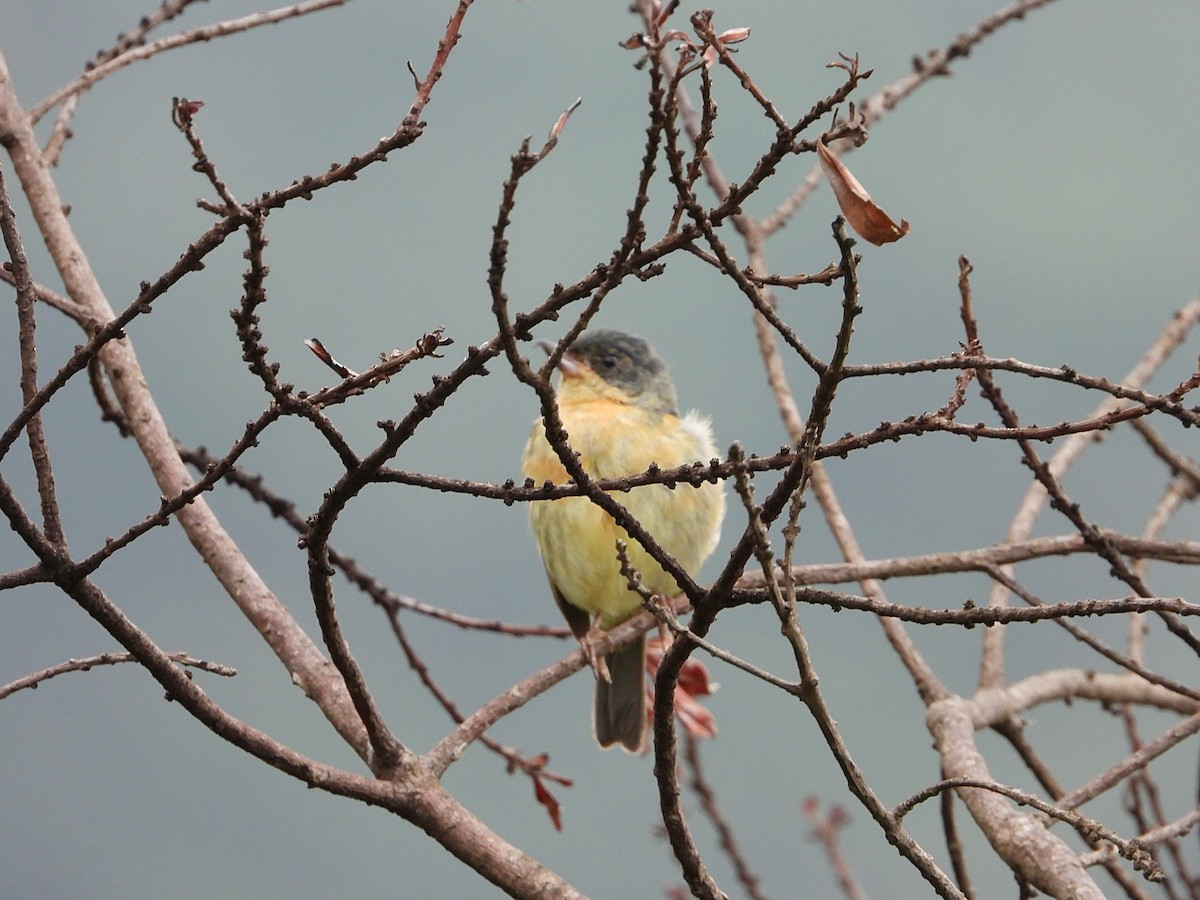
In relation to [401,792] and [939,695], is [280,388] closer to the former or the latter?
[401,792]

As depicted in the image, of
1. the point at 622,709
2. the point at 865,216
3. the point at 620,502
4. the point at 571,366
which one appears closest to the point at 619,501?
the point at 620,502

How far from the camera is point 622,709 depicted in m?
5.25

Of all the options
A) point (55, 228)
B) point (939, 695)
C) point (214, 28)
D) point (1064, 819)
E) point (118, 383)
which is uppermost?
point (214, 28)

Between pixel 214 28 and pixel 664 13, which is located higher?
pixel 214 28

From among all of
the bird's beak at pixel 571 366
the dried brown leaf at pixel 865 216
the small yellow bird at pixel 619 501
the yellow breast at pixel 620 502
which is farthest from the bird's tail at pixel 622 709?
the dried brown leaf at pixel 865 216

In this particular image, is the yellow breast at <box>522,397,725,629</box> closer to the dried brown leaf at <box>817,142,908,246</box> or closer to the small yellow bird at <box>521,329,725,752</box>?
the small yellow bird at <box>521,329,725,752</box>

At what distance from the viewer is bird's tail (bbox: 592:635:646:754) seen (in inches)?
207

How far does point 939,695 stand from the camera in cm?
372

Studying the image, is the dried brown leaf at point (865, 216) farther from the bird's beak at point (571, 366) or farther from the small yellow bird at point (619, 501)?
the bird's beak at point (571, 366)

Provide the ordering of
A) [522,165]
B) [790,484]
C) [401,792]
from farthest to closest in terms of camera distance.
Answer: [401,792] < [790,484] < [522,165]

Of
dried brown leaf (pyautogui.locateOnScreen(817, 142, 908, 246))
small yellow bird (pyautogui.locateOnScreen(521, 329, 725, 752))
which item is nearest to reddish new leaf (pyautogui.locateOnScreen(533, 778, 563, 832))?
small yellow bird (pyautogui.locateOnScreen(521, 329, 725, 752))

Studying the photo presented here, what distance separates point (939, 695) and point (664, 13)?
A: 252 cm

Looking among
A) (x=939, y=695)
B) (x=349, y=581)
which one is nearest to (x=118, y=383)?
(x=349, y=581)

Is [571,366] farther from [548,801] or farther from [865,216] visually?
[865,216]
